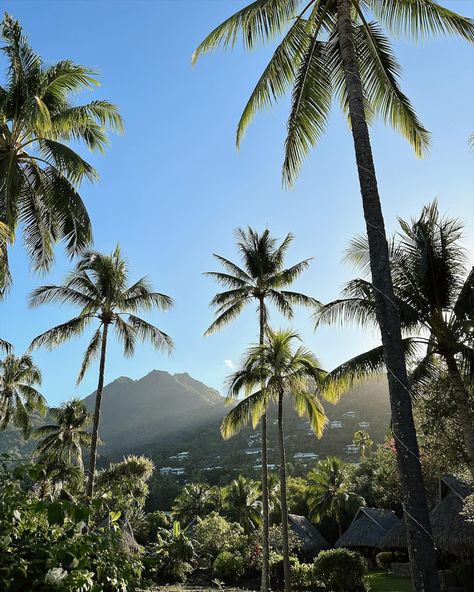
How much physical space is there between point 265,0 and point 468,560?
2081cm

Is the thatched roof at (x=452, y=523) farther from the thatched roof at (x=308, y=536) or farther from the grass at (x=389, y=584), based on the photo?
the thatched roof at (x=308, y=536)

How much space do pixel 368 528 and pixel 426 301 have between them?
22.1 m

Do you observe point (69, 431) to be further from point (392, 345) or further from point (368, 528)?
point (392, 345)

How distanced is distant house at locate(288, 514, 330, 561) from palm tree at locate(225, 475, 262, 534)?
104 inches

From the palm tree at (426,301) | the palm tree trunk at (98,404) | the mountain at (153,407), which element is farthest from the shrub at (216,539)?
the mountain at (153,407)

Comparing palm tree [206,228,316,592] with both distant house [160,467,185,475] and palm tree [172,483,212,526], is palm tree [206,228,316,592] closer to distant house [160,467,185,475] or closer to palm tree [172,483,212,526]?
palm tree [172,483,212,526]

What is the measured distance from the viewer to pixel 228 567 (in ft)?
76.4

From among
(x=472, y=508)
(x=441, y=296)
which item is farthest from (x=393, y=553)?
(x=441, y=296)

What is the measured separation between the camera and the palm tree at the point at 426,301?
1153 centimetres

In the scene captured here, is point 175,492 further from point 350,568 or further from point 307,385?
point 307,385

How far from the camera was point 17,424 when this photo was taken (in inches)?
1140

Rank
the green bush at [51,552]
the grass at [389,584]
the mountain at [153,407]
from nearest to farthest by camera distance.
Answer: the green bush at [51,552] → the grass at [389,584] → the mountain at [153,407]

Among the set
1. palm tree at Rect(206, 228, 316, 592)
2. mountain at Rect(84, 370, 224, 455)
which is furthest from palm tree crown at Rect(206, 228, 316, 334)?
mountain at Rect(84, 370, 224, 455)

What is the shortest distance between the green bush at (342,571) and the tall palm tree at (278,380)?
4.39 meters
